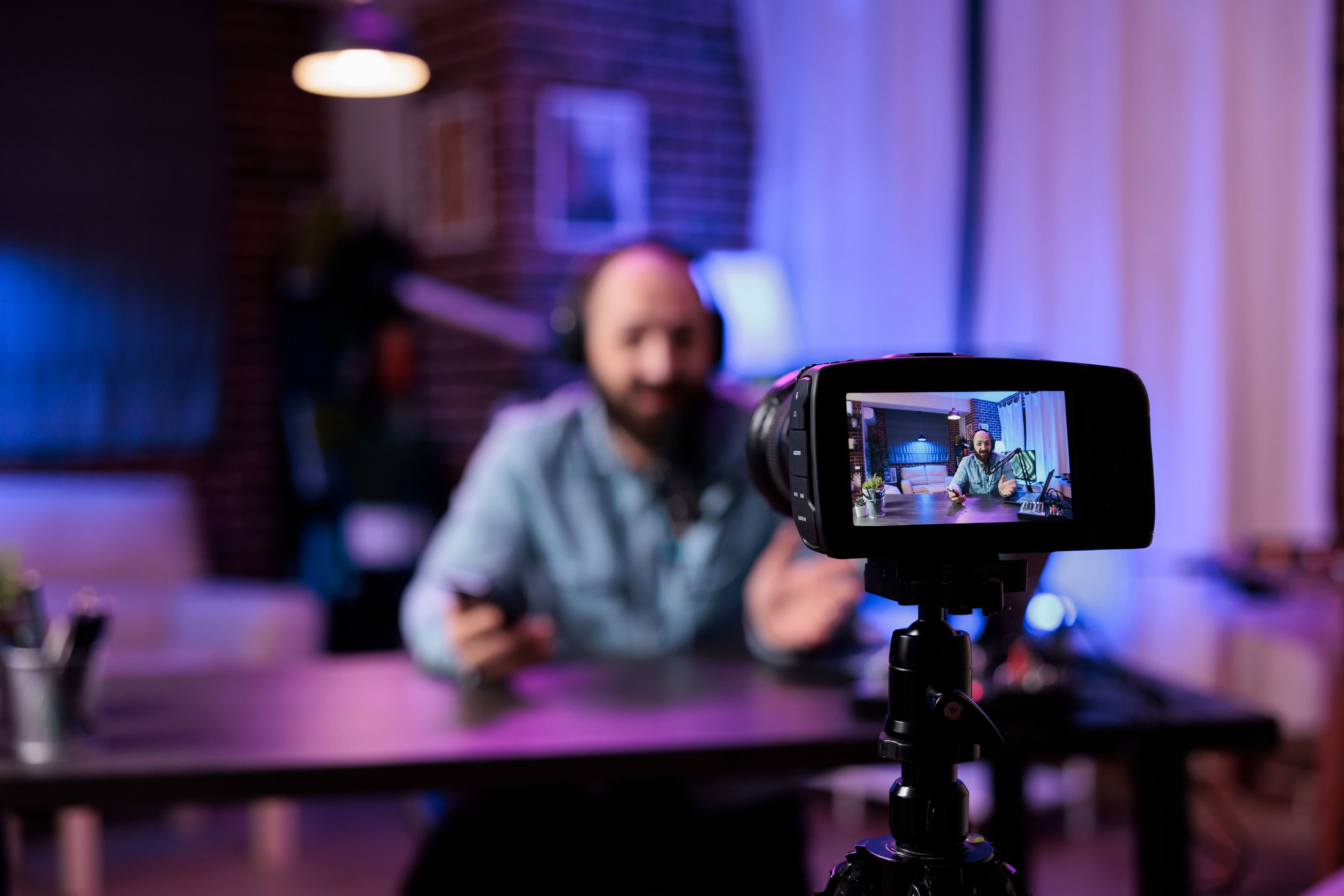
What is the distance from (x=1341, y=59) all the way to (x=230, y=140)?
3577mm

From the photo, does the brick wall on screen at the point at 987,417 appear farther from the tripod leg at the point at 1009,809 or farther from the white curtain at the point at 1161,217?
the white curtain at the point at 1161,217

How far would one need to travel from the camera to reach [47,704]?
4.10ft

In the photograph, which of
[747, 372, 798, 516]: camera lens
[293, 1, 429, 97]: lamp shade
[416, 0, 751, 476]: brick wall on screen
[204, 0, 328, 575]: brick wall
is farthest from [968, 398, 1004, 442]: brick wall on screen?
[204, 0, 328, 575]: brick wall

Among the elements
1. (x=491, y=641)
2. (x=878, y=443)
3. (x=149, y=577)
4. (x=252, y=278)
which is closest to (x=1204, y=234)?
(x=491, y=641)

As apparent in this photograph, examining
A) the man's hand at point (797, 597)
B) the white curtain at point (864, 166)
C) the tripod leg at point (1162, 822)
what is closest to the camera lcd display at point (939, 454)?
the tripod leg at point (1162, 822)

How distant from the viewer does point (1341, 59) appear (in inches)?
107

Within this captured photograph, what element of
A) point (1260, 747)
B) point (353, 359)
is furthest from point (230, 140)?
point (1260, 747)

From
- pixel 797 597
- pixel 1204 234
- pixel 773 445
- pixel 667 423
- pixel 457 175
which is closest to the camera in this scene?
pixel 773 445

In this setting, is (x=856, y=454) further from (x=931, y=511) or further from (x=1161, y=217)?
(x=1161, y=217)

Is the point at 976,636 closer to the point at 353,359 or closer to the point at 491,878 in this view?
the point at 491,878

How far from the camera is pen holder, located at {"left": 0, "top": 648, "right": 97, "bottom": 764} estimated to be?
1.25m

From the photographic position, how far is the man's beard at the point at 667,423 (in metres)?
1.79

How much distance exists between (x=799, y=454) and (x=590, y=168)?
339 cm

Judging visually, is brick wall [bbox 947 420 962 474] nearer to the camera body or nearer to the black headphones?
the camera body
